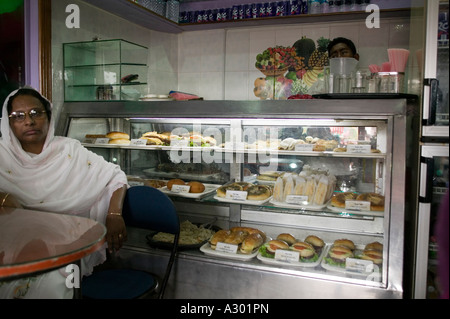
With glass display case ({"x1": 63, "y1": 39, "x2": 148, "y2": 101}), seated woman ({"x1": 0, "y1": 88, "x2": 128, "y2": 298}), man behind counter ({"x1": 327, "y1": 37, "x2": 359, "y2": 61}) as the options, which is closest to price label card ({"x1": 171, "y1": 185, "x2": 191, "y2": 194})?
seated woman ({"x1": 0, "y1": 88, "x2": 128, "y2": 298})

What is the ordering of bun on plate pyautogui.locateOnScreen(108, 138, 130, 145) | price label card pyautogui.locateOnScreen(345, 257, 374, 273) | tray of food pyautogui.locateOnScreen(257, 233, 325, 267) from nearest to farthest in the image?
price label card pyautogui.locateOnScreen(345, 257, 374, 273) → tray of food pyautogui.locateOnScreen(257, 233, 325, 267) → bun on plate pyautogui.locateOnScreen(108, 138, 130, 145)

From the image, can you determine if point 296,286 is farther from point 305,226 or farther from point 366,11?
point 366,11

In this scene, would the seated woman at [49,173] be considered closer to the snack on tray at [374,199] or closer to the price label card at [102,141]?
the price label card at [102,141]

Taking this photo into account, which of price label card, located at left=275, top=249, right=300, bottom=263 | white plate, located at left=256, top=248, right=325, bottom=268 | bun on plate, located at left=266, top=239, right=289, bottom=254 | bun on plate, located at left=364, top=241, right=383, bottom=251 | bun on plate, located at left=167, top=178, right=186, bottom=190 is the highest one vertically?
bun on plate, located at left=167, top=178, right=186, bottom=190

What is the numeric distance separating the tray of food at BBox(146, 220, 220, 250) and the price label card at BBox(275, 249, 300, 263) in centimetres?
58

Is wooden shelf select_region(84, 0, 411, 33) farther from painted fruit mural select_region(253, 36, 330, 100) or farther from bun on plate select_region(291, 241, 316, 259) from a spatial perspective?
bun on plate select_region(291, 241, 316, 259)

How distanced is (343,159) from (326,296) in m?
0.95

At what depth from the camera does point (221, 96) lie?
5.50 meters

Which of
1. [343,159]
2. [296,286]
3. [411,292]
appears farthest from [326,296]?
[343,159]

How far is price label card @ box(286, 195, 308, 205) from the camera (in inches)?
106

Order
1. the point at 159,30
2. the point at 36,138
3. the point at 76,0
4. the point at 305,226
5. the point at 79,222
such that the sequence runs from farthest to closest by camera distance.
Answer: the point at 159,30, the point at 76,0, the point at 305,226, the point at 36,138, the point at 79,222

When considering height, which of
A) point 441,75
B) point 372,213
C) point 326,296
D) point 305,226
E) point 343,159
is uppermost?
point 441,75

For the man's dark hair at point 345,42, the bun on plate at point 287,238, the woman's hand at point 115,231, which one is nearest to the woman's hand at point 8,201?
the woman's hand at point 115,231

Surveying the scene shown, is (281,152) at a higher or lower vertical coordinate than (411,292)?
higher
